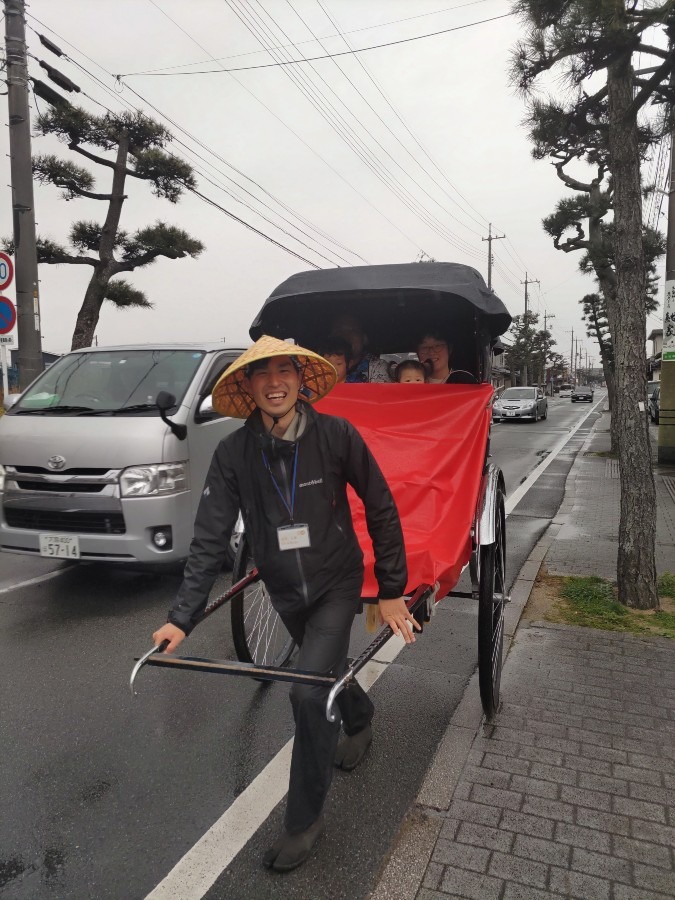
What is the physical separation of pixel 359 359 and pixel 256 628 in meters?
2.24

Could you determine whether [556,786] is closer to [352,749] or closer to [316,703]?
[352,749]

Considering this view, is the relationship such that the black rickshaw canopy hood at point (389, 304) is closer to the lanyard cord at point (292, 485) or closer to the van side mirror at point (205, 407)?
the van side mirror at point (205, 407)

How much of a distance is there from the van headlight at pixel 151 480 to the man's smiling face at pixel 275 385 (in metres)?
2.60

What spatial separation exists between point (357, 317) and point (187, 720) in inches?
119

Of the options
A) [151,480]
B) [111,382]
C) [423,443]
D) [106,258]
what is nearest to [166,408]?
[151,480]

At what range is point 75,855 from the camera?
2.36 metres

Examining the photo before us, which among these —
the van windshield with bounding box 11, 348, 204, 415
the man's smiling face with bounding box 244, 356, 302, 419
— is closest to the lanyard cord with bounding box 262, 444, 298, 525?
the man's smiling face with bounding box 244, 356, 302, 419

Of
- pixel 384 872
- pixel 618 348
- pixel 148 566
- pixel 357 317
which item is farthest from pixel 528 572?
pixel 384 872

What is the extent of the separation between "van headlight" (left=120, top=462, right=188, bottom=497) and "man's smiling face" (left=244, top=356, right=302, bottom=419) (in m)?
2.60

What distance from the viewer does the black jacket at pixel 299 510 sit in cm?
234

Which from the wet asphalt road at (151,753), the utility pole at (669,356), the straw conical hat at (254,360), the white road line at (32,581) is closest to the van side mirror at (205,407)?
the wet asphalt road at (151,753)

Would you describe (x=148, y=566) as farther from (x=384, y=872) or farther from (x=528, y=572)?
(x=384, y=872)

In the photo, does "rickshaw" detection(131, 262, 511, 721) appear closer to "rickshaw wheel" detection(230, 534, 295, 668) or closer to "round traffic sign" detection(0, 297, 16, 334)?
→ "rickshaw wheel" detection(230, 534, 295, 668)

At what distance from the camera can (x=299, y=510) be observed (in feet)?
7.68
